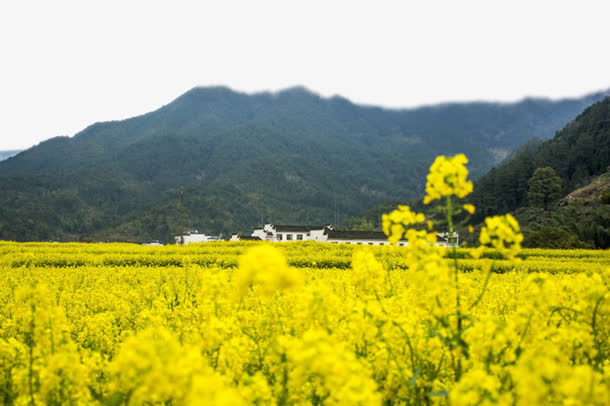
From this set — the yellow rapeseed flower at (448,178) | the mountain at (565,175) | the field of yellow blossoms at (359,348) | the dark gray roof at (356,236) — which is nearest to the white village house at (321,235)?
the dark gray roof at (356,236)

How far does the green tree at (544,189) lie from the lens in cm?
5372

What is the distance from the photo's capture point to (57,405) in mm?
3000

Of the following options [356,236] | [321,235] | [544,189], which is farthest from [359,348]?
[544,189]

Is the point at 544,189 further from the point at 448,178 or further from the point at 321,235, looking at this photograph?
the point at 448,178

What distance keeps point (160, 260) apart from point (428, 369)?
13.6 meters

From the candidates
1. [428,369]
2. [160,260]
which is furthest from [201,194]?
[428,369]

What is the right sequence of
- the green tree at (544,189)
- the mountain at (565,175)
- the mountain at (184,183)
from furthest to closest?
the mountain at (184,183) → the green tree at (544,189) → the mountain at (565,175)

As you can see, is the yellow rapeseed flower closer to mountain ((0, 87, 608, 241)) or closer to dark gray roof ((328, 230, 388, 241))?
dark gray roof ((328, 230, 388, 241))

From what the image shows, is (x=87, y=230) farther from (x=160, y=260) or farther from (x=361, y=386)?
(x=361, y=386)

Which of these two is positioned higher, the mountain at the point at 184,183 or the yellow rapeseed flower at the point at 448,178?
the mountain at the point at 184,183

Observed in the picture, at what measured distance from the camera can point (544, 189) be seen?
54.5m

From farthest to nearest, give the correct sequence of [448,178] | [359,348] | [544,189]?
[544,189], [359,348], [448,178]

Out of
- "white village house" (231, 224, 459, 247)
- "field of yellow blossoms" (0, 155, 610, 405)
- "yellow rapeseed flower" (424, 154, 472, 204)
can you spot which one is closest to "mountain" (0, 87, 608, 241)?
"white village house" (231, 224, 459, 247)

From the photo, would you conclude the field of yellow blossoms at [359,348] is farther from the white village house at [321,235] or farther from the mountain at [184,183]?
the mountain at [184,183]
